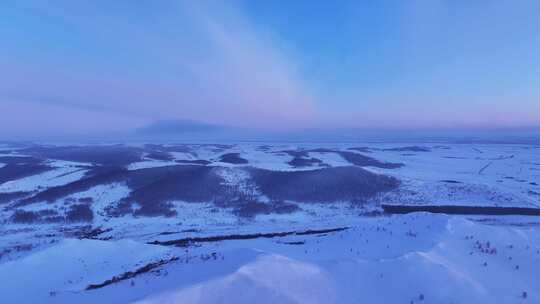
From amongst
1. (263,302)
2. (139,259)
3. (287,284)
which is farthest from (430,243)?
(139,259)

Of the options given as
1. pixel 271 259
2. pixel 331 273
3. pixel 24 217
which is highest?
pixel 271 259

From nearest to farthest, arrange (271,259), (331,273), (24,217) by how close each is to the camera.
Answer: (331,273) → (271,259) → (24,217)

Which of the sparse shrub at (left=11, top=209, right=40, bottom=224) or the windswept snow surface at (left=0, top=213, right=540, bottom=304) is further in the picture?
the sparse shrub at (left=11, top=209, right=40, bottom=224)

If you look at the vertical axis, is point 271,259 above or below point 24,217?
above

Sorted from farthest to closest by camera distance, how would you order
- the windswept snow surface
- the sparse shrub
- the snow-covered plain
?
the sparse shrub, the snow-covered plain, the windswept snow surface

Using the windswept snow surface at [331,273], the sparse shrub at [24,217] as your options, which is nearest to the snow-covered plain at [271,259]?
the windswept snow surface at [331,273]

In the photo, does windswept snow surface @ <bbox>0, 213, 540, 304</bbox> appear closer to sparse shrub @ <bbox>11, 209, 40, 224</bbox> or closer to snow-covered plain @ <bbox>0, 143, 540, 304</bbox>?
snow-covered plain @ <bbox>0, 143, 540, 304</bbox>

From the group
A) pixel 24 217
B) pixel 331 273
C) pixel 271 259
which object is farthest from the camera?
pixel 24 217

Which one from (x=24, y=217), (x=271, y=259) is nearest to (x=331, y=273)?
(x=271, y=259)

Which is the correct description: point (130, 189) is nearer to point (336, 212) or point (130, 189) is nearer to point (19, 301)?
point (336, 212)

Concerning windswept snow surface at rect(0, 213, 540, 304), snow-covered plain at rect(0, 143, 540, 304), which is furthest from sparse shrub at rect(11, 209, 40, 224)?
windswept snow surface at rect(0, 213, 540, 304)

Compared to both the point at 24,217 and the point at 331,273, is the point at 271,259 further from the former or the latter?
the point at 24,217

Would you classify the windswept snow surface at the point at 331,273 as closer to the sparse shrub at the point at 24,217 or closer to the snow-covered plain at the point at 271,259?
the snow-covered plain at the point at 271,259

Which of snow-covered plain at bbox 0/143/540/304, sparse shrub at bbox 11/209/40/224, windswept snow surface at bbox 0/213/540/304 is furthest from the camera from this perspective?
sparse shrub at bbox 11/209/40/224
